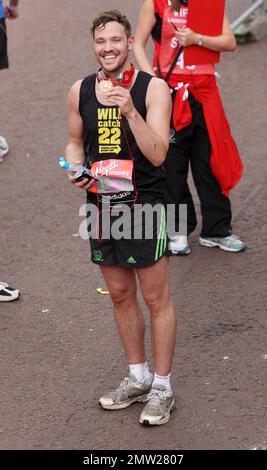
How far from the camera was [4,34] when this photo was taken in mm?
8297

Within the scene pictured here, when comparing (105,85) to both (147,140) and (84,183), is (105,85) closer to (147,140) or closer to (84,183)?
(147,140)

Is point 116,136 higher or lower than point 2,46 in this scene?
higher

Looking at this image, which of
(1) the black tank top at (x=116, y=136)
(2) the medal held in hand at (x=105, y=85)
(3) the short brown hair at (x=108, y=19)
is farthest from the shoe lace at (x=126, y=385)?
(3) the short brown hair at (x=108, y=19)

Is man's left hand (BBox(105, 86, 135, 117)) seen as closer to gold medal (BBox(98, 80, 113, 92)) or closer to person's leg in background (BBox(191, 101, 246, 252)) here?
gold medal (BBox(98, 80, 113, 92))

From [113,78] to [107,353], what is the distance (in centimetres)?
190

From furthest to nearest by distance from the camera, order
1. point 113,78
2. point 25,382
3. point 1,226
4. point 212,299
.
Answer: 1. point 1,226
2. point 212,299
3. point 25,382
4. point 113,78

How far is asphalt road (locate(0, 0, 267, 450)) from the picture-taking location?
5.34m

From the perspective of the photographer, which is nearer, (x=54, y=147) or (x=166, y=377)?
(x=166, y=377)

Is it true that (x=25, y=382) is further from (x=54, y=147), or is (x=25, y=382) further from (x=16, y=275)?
(x=54, y=147)

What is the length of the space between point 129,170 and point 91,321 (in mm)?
1767

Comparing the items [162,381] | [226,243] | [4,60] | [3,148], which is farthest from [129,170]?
[3,148]

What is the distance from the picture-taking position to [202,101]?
7.04 metres

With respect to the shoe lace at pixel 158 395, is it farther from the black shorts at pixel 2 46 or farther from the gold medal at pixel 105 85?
the black shorts at pixel 2 46
